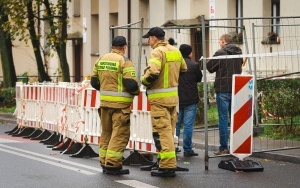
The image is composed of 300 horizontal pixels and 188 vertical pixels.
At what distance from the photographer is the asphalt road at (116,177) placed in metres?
14.7

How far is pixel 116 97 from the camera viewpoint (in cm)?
1628

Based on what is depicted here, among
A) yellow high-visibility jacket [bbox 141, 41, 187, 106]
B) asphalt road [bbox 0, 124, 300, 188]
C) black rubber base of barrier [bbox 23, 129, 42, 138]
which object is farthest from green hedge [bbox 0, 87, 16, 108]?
yellow high-visibility jacket [bbox 141, 41, 187, 106]

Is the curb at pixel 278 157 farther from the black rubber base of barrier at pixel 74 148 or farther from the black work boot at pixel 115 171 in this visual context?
the black work boot at pixel 115 171

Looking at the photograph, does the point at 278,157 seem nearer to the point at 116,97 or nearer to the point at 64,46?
the point at 116,97

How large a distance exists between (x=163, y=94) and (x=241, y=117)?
1.42 metres

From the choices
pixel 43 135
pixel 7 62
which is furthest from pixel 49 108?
pixel 7 62

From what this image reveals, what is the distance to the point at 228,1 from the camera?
1565 inches

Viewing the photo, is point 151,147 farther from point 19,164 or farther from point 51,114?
point 51,114

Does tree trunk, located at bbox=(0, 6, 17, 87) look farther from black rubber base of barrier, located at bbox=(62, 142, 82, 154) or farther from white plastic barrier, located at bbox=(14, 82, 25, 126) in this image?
black rubber base of barrier, located at bbox=(62, 142, 82, 154)

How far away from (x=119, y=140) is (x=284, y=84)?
292 inches

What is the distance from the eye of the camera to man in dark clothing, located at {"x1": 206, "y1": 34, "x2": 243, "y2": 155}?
1898 centimetres

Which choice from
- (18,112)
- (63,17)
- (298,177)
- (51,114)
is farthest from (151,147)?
(63,17)

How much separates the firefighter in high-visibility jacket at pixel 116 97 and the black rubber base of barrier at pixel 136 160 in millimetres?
1234

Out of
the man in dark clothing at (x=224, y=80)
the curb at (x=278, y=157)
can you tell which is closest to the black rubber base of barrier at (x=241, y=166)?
the curb at (x=278, y=157)
